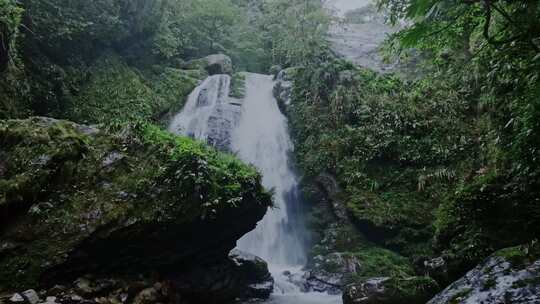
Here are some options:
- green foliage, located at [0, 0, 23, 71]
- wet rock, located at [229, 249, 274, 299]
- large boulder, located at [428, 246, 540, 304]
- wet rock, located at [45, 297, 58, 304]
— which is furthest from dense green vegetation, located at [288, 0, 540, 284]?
green foliage, located at [0, 0, 23, 71]

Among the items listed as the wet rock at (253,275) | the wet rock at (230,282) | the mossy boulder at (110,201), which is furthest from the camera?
the wet rock at (253,275)

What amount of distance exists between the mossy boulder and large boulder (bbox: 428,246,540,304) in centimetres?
410

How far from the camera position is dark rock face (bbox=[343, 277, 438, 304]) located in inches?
245

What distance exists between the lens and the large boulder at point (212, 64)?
18570 mm

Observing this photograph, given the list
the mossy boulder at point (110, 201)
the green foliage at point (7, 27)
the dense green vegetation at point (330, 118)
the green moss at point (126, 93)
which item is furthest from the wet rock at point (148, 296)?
the green moss at point (126, 93)

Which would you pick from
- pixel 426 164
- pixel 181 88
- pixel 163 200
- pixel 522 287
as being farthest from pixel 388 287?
pixel 181 88

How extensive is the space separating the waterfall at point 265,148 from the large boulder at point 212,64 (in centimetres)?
143

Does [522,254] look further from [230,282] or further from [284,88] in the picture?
[284,88]

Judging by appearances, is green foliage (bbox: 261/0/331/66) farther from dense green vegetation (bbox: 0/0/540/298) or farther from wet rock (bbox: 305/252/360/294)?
wet rock (bbox: 305/252/360/294)

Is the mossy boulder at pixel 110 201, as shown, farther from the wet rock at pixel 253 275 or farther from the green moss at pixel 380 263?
the green moss at pixel 380 263

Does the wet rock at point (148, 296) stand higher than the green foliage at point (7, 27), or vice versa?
the green foliage at point (7, 27)

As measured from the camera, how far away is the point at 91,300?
5523 mm

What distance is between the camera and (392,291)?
21.2ft

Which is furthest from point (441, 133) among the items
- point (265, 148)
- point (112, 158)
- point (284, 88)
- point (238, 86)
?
point (238, 86)
